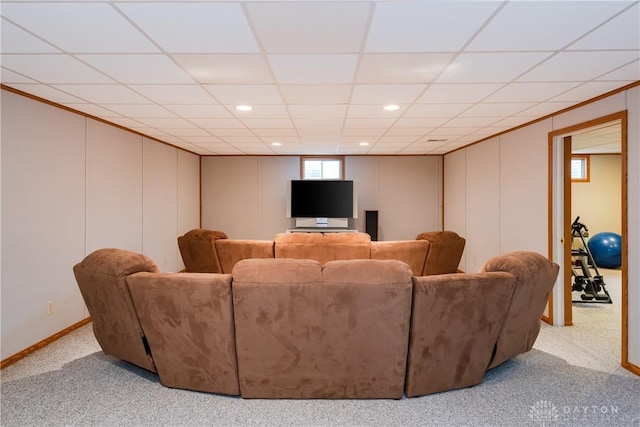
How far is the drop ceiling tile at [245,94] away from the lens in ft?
9.27

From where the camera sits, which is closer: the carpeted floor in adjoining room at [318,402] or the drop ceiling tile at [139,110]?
the carpeted floor in adjoining room at [318,402]

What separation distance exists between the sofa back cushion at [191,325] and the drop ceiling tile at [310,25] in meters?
1.53

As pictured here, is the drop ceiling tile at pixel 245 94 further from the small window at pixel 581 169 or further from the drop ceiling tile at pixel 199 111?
the small window at pixel 581 169

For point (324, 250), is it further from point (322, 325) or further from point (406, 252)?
point (322, 325)

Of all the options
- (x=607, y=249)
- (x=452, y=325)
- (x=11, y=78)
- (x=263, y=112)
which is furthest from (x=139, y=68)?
(x=607, y=249)

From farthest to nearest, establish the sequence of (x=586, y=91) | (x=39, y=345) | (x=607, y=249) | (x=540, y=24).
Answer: (x=607, y=249)
(x=39, y=345)
(x=586, y=91)
(x=540, y=24)

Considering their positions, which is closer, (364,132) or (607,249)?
(364,132)

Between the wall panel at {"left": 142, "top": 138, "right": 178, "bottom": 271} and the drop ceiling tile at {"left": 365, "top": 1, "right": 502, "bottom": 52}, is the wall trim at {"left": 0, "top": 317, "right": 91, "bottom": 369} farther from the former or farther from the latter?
the drop ceiling tile at {"left": 365, "top": 1, "right": 502, "bottom": 52}

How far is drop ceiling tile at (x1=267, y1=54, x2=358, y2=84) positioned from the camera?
7.37 feet

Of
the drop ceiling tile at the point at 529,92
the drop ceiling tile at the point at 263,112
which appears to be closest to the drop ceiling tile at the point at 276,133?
the drop ceiling tile at the point at 263,112

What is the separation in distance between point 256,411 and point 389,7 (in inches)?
99.7

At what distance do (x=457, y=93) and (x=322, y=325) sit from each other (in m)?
2.39

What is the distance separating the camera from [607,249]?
6613 millimetres

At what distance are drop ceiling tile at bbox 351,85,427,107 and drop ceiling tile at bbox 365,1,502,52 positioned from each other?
0.68 metres
